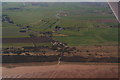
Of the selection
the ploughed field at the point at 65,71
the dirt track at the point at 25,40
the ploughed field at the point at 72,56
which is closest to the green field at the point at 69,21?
the dirt track at the point at 25,40

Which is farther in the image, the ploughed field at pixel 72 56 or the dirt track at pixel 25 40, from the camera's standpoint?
the dirt track at pixel 25 40

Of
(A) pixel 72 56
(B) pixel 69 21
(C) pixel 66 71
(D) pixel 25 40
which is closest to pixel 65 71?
(C) pixel 66 71

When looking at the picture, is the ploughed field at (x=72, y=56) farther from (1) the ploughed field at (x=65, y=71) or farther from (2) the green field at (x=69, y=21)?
(2) the green field at (x=69, y=21)

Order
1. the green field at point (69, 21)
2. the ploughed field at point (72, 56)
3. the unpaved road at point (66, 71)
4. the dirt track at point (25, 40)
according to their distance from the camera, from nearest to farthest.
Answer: the unpaved road at point (66, 71) → the ploughed field at point (72, 56) → the dirt track at point (25, 40) → the green field at point (69, 21)

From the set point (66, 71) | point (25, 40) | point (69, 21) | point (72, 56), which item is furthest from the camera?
point (69, 21)

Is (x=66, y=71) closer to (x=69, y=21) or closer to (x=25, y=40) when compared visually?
(x=25, y=40)

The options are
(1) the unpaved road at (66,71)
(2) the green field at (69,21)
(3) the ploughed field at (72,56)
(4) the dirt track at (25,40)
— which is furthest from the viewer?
(2) the green field at (69,21)

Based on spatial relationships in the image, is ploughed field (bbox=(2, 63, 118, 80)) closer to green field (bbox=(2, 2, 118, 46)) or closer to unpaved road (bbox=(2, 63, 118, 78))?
unpaved road (bbox=(2, 63, 118, 78))
